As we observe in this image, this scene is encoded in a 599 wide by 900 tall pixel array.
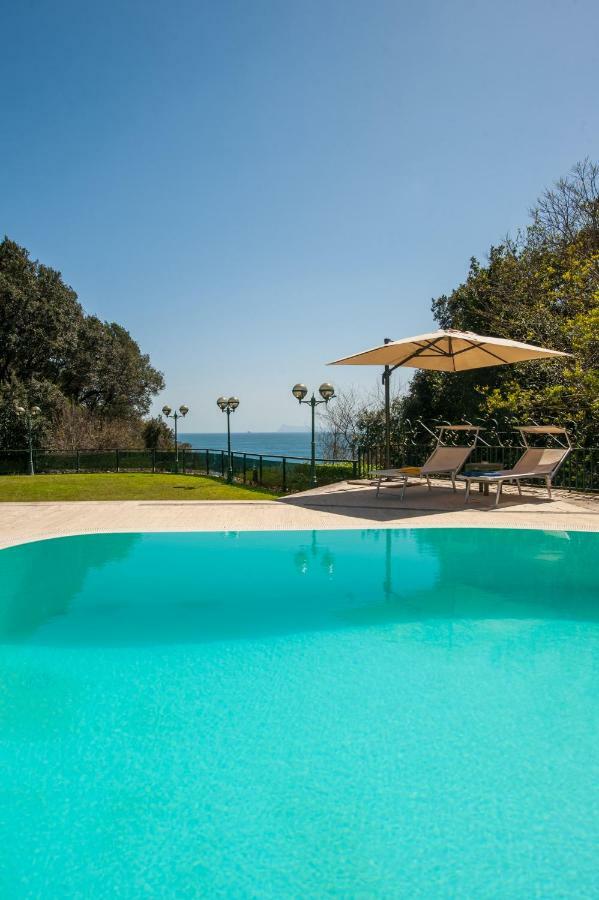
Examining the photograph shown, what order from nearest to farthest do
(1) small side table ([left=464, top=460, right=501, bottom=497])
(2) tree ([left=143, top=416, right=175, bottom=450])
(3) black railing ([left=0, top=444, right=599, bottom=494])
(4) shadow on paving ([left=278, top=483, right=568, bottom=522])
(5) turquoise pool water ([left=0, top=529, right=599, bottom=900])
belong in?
(5) turquoise pool water ([left=0, top=529, right=599, bottom=900]) → (4) shadow on paving ([left=278, top=483, right=568, bottom=522]) → (1) small side table ([left=464, top=460, right=501, bottom=497]) → (3) black railing ([left=0, top=444, right=599, bottom=494]) → (2) tree ([left=143, top=416, right=175, bottom=450])

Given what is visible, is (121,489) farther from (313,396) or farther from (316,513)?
(316,513)

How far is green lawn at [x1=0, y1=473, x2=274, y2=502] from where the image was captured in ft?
44.7

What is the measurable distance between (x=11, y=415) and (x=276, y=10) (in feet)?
72.9

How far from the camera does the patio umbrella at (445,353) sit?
10211 mm

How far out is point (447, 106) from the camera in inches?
528

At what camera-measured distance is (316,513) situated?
32.0 feet

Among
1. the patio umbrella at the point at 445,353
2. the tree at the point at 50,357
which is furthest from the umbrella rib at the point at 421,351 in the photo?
the tree at the point at 50,357

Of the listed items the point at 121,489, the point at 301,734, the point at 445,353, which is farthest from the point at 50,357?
the point at 301,734

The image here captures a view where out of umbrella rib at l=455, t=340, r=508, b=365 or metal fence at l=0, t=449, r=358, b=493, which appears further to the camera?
metal fence at l=0, t=449, r=358, b=493

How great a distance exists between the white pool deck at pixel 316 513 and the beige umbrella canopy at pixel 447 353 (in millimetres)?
2575

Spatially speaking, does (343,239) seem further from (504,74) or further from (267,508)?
(267,508)

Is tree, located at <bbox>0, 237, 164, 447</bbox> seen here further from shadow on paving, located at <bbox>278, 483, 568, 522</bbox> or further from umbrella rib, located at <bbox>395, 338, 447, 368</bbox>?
umbrella rib, located at <bbox>395, 338, 447, 368</bbox>

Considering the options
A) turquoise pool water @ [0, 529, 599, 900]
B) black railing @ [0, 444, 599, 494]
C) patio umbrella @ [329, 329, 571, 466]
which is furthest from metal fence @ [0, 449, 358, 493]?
turquoise pool water @ [0, 529, 599, 900]

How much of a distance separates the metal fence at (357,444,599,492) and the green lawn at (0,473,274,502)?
2.88 metres
